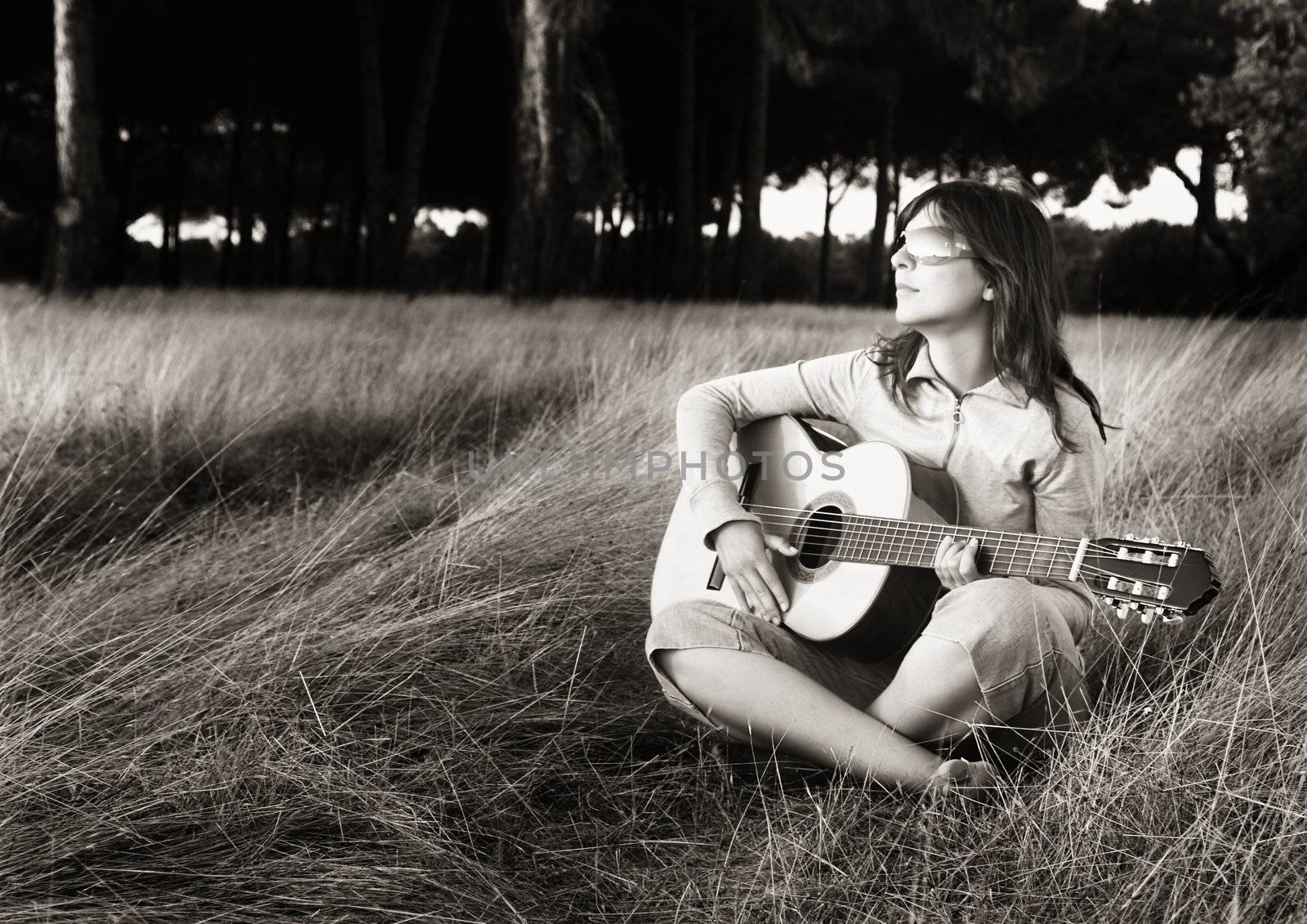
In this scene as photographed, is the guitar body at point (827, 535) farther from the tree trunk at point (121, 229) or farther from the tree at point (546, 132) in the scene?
the tree trunk at point (121, 229)

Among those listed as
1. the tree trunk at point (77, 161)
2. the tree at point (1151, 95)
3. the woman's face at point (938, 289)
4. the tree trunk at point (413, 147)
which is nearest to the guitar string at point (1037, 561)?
the woman's face at point (938, 289)

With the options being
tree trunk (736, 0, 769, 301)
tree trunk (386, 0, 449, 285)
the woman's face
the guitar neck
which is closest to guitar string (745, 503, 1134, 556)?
the guitar neck

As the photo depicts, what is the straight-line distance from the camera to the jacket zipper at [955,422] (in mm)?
2348

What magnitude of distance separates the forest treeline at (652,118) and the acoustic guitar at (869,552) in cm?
881

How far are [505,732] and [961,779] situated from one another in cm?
96

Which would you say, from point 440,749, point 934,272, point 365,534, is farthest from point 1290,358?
point 440,749

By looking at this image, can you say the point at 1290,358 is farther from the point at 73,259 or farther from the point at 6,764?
the point at 73,259

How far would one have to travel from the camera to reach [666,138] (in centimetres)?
2386

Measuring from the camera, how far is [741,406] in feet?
8.73

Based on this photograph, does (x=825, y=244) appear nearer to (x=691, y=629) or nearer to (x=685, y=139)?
(x=685, y=139)

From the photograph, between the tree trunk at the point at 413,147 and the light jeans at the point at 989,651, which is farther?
the tree trunk at the point at 413,147

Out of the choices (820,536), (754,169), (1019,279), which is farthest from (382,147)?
(1019,279)

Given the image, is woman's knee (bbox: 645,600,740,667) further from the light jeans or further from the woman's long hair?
→ the woman's long hair

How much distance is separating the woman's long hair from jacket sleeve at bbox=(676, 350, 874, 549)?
1.18 ft
